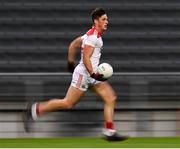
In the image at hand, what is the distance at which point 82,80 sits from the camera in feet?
29.2

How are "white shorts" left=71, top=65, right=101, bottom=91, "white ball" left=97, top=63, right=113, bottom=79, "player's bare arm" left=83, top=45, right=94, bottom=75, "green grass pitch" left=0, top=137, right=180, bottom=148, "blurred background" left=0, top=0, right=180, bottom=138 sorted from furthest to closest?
"blurred background" left=0, top=0, right=180, bottom=138, "white shorts" left=71, top=65, right=101, bottom=91, "white ball" left=97, top=63, right=113, bottom=79, "player's bare arm" left=83, top=45, right=94, bottom=75, "green grass pitch" left=0, top=137, right=180, bottom=148

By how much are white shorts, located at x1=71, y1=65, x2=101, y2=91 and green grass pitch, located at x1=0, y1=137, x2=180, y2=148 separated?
571mm

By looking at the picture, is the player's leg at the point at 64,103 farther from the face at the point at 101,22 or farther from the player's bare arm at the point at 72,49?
the face at the point at 101,22

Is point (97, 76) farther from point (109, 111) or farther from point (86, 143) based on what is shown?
point (86, 143)

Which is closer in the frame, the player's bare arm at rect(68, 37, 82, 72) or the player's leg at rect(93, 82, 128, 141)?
the player's leg at rect(93, 82, 128, 141)

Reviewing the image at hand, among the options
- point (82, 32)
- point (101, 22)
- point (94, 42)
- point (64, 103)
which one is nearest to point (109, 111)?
point (64, 103)

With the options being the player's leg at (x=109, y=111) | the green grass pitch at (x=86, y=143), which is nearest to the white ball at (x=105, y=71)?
the player's leg at (x=109, y=111)

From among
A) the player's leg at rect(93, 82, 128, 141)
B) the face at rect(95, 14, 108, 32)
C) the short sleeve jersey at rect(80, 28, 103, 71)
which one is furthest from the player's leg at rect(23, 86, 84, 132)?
the face at rect(95, 14, 108, 32)

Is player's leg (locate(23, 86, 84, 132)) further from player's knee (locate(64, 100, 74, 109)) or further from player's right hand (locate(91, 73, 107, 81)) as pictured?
player's right hand (locate(91, 73, 107, 81))

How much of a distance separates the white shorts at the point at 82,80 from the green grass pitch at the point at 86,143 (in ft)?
1.87

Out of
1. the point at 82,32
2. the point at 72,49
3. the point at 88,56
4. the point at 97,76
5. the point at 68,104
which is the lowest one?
the point at 68,104

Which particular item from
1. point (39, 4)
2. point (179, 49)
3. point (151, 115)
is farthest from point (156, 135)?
point (39, 4)

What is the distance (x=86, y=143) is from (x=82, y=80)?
2.09ft

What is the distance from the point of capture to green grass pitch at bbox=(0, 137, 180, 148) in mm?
8367
